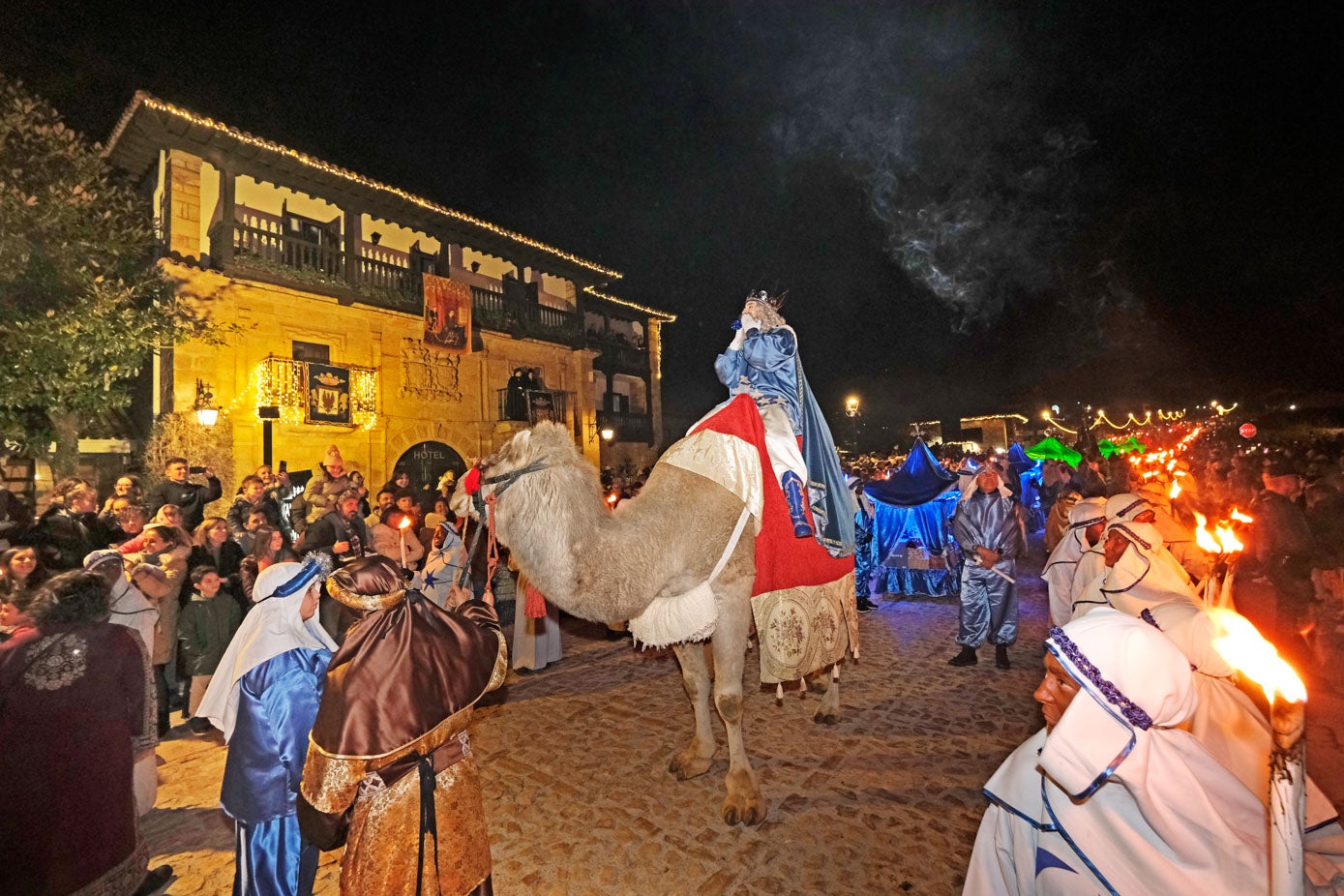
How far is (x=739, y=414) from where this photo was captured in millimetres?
4398

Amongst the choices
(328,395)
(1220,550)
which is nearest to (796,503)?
(1220,550)

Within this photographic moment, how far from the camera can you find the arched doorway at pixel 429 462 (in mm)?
17859

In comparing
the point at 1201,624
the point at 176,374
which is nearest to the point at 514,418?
the point at 176,374

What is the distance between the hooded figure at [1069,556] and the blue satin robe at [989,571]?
2.08 feet

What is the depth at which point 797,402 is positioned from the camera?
482 cm

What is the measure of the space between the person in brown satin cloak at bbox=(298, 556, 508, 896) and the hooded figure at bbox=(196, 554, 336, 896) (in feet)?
2.78

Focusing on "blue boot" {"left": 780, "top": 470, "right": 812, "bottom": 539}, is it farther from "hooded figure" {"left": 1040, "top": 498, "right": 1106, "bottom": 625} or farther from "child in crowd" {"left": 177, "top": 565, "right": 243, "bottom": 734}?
"child in crowd" {"left": 177, "top": 565, "right": 243, "bottom": 734}

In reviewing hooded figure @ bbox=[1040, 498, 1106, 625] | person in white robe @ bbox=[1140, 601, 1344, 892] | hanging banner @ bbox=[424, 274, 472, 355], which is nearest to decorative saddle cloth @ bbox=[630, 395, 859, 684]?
person in white robe @ bbox=[1140, 601, 1344, 892]

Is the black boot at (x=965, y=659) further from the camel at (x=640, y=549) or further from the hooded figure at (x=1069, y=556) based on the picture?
the camel at (x=640, y=549)

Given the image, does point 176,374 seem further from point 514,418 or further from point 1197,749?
point 1197,749

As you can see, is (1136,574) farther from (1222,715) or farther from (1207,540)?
(1222,715)

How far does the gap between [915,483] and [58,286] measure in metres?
16.3

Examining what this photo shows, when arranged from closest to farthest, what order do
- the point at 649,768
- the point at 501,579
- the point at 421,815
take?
the point at 421,815
the point at 649,768
the point at 501,579

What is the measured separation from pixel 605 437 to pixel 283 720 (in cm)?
2228
